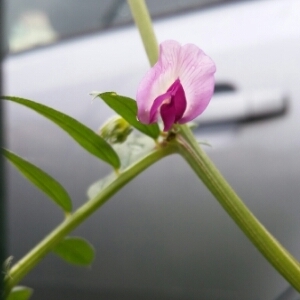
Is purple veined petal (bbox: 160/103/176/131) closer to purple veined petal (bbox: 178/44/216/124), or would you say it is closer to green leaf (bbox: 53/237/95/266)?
purple veined petal (bbox: 178/44/216/124)

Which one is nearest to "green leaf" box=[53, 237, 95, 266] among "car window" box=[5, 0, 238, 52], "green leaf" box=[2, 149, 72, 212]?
"green leaf" box=[2, 149, 72, 212]

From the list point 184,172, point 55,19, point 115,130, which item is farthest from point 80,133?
point 55,19

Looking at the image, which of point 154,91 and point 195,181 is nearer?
point 154,91

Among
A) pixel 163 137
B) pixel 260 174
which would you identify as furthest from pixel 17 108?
pixel 163 137

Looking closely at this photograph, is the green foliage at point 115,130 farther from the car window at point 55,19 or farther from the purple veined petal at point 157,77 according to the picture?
the car window at point 55,19

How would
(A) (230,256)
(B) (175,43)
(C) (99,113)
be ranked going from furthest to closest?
(C) (99,113) < (A) (230,256) < (B) (175,43)

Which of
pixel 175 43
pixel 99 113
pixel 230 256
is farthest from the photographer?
pixel 99 113

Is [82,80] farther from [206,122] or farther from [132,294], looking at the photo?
[132,294]
